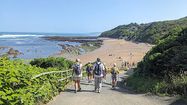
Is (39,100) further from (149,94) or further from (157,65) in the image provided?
(157,65)

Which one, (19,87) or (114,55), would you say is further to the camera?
(114,55)

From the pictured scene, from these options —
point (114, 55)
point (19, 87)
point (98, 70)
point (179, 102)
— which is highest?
point (19, 87)

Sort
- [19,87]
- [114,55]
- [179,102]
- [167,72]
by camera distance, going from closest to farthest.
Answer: [19,87] → [179,102] → [167,72] → [114,55]

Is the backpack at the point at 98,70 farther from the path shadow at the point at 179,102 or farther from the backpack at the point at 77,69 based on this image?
the path shadow at the point at 179,102

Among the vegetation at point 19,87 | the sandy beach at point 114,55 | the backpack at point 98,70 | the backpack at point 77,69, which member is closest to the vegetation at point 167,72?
the backpack at point 98,70

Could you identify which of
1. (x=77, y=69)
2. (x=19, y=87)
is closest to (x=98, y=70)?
(x=77, y=69)

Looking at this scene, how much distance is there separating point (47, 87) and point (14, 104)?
5442 millimetres

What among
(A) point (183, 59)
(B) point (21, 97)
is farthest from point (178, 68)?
(B) point (21, 97)

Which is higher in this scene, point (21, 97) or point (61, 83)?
point (21, 97)

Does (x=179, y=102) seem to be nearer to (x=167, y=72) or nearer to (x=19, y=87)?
(x=167, y=72)

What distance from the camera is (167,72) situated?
20.4 metres

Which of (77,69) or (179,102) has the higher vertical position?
(77,69)

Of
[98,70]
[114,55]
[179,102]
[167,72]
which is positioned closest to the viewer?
[179,102]

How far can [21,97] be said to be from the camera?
1083 cm
